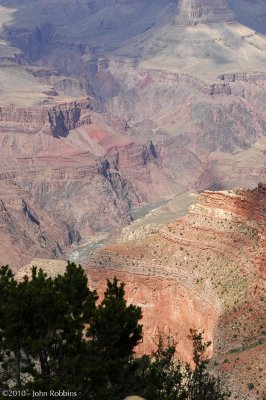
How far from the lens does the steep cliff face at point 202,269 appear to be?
64.2 m

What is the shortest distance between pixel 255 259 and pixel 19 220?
12253cm

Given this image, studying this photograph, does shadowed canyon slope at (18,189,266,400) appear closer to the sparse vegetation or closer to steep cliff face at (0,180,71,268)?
the sparse vegetation

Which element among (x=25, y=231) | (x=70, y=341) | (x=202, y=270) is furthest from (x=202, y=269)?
(x=25, y=231)

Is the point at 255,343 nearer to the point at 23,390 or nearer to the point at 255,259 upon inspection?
the point at 255,259

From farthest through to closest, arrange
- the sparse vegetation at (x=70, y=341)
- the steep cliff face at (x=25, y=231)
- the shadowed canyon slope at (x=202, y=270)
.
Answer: the steep cliff face at (x=25, y=231) < the shadowed canyon slope at (x=202, y=270) < the sparse vegetation at (x=70, y=341)

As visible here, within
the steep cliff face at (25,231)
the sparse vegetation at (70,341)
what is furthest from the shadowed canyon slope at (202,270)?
the steep cliff face at (25,231)

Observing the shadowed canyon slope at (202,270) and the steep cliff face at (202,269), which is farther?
the steep cliff face at (202,269)

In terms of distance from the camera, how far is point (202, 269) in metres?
70.1

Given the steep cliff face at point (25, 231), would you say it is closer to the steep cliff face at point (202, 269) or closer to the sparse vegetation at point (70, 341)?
the steep cliff face at point (202, 269)

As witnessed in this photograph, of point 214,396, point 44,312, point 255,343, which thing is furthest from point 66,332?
point 255,343

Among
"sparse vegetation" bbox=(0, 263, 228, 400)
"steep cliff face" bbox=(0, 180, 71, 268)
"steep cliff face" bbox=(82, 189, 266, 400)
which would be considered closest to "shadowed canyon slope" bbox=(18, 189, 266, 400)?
"steep cliff face" bbox=(82, 189, 266, 400)

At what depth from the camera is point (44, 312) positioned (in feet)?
123

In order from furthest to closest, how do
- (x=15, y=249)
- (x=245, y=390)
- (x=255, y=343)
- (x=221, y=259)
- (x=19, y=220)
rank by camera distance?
(x=19, y=220)
(x=15, y=249)
(x=221, y=259)
(x=255, y=343)
(x=245, y=390)

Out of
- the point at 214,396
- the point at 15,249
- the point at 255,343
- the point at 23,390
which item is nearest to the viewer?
the point at 23,390
